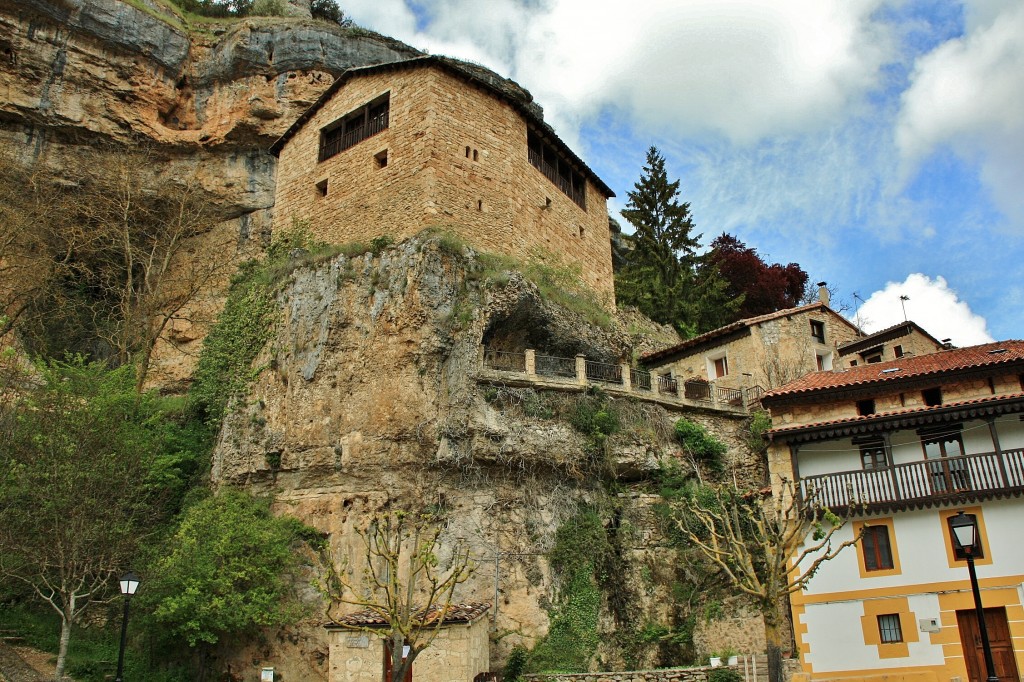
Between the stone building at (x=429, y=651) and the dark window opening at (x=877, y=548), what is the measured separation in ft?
31.9

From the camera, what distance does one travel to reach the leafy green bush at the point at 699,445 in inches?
970

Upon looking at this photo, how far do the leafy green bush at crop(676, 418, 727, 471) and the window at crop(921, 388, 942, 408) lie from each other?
5.80 metres

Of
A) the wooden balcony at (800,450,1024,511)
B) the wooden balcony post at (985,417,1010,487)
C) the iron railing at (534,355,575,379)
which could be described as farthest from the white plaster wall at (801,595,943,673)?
the iron railing at (534,355,575,379)

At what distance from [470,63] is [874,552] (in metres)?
23.2

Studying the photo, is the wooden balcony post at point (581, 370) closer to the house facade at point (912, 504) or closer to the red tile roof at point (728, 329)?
the house facade at point (912, 504)

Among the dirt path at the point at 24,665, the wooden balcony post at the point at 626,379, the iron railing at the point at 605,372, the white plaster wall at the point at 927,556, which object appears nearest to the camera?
the dirt path at the point at 24,665

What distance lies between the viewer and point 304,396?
2397 centimetres

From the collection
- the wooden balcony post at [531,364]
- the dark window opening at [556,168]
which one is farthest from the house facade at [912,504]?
the dark window opening at [556,168]

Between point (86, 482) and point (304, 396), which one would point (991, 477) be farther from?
point (86, 482)

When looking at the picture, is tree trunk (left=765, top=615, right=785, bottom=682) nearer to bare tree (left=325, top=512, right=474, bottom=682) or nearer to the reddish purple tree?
A: bare tree (left=325, top=512, right=474, bottom=682)

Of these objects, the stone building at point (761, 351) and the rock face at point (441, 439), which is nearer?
the rock face at point (441, 439)

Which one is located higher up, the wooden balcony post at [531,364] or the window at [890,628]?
the wooden balcony post at [531,364]

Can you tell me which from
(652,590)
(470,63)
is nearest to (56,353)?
(470,63)

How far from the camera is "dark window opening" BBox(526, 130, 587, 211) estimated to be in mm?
29781
